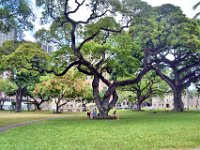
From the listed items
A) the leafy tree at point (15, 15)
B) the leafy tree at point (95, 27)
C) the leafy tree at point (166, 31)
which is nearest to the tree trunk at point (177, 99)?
the leafy tree at point (166, 31)

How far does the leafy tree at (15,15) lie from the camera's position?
1998cm

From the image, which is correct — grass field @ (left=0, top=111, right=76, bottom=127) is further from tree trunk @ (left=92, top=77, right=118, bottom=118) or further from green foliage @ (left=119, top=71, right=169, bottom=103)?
green foliage @ (left=119, top=71, right=169, bottom=103)

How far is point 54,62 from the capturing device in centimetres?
3105

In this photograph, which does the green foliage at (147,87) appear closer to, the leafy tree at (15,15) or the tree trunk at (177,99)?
the tree trunk at (177,99)

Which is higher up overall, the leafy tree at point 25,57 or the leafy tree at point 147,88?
the leafy tree at point 25,57

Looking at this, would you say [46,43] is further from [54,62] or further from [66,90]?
[66,90]

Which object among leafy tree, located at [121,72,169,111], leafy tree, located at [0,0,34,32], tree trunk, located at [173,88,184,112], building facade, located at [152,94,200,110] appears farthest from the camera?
building facade, located at [152,94,200,110]

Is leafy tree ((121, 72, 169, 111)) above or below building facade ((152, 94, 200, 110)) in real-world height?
above

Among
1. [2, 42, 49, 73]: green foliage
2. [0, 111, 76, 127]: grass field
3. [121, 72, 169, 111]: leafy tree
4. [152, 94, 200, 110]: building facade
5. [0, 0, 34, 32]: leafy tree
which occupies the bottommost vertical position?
[0, 111, 76, 127]: grass field

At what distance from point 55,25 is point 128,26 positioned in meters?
6.37

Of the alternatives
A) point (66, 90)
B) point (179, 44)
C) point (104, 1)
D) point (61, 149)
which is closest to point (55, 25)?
point (104, 1)

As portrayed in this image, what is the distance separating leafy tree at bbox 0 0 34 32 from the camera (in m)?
20.0

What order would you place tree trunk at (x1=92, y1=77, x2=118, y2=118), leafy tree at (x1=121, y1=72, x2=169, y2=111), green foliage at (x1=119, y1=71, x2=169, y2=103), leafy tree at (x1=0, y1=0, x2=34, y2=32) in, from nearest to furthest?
leafy tree at (x1=0, y1=0, x2=34, y2=32), tree trunk at (x1=92, y1=77, x2=118, y2=118), green foliage at (x1=119, y1=71, x2=169, y2=103), leafy tree at (x1=121, y1=72, x2=169, y2=111)

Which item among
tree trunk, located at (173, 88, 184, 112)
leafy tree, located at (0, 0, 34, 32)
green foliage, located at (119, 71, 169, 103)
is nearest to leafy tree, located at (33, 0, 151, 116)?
leafy tree, located at (0, 0, 34, 32)
